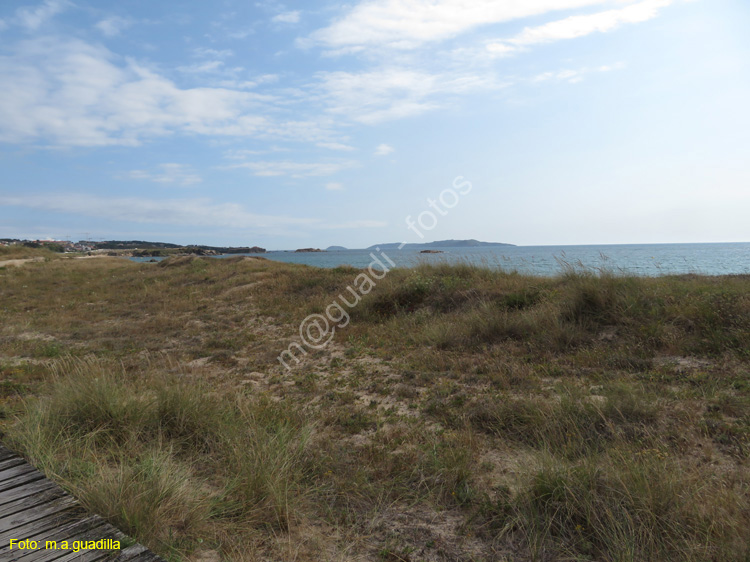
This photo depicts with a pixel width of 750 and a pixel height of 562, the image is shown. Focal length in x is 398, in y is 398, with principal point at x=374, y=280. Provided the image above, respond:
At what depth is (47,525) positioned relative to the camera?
2537 millimetres

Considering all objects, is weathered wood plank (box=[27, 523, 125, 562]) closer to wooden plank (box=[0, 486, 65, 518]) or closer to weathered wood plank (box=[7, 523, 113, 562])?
weathered wood plank (box=[7, 523, 113, 562])

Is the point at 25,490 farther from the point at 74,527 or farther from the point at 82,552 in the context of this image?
the point at 82,552

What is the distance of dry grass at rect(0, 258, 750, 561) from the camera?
2.81m

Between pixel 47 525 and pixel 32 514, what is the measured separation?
20 cm

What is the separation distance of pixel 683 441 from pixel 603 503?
5.38ft

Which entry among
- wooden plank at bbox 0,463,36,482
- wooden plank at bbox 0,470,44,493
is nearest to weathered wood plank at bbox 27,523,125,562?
wooden plank at bbox 0,470,44,493

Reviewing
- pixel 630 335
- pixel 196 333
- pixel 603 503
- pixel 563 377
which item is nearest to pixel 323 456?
pixel 603 503

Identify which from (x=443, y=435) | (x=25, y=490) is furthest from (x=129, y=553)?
(x=443, y=435)

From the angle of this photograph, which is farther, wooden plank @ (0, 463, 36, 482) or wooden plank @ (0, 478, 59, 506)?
wooden plank @ (0, 463, 36, 482)

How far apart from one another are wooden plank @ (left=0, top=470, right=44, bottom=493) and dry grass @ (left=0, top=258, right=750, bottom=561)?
13 cm

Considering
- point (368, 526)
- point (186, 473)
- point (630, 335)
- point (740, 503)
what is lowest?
point (368, 526)

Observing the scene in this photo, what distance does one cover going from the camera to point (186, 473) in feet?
11.2

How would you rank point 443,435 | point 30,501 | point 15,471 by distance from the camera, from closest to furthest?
point 30,501 < point 15,471 < point 443,435

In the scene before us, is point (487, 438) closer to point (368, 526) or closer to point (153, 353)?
point (368, 526)
